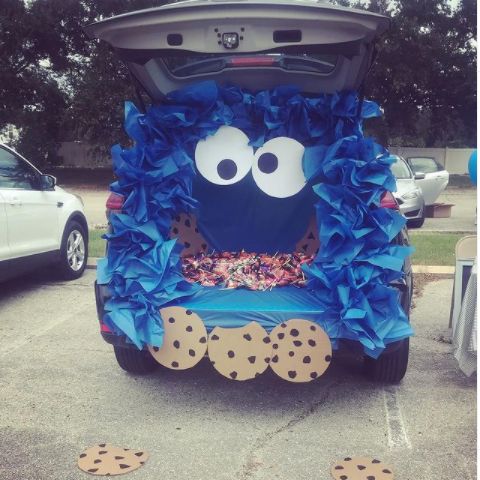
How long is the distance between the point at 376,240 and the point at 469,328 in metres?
0.83

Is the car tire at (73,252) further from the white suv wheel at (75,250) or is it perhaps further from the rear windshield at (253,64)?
the rear windshield at (253,64)

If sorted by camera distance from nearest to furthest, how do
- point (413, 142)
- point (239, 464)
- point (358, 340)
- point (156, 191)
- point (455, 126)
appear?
1. point (239, 464)
2. point (358, 340)
3. point (156, 191)
4. point (455, 126)
5. point (413, 142)

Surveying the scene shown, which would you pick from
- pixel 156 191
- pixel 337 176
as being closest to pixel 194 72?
pixel 156 191

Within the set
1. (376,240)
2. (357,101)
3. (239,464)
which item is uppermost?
(357,101)

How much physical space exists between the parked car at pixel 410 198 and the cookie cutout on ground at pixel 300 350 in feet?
26.8

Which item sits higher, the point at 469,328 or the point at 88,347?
the point at 469,328

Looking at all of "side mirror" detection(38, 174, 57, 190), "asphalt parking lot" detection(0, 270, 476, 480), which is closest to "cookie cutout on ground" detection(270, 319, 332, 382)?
"asphalt parking lot" detection(0, 270, 476, 480)

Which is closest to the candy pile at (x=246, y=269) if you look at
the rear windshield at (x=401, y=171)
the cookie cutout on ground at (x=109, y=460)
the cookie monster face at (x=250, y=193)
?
the cookie monster face at (x=250, y=193)

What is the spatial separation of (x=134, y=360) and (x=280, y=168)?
1.63m

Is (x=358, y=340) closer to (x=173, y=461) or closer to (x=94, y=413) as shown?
(x=173, y=461)

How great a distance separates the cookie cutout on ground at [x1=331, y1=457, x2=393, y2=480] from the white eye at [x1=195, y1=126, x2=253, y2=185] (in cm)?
207

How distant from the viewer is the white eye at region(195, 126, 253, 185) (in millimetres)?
4227

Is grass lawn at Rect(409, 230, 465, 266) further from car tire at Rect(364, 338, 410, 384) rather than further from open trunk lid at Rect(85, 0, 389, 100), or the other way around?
open trunk lid at Rect(85, 0, 389, 100)

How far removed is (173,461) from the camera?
2.97 meters
